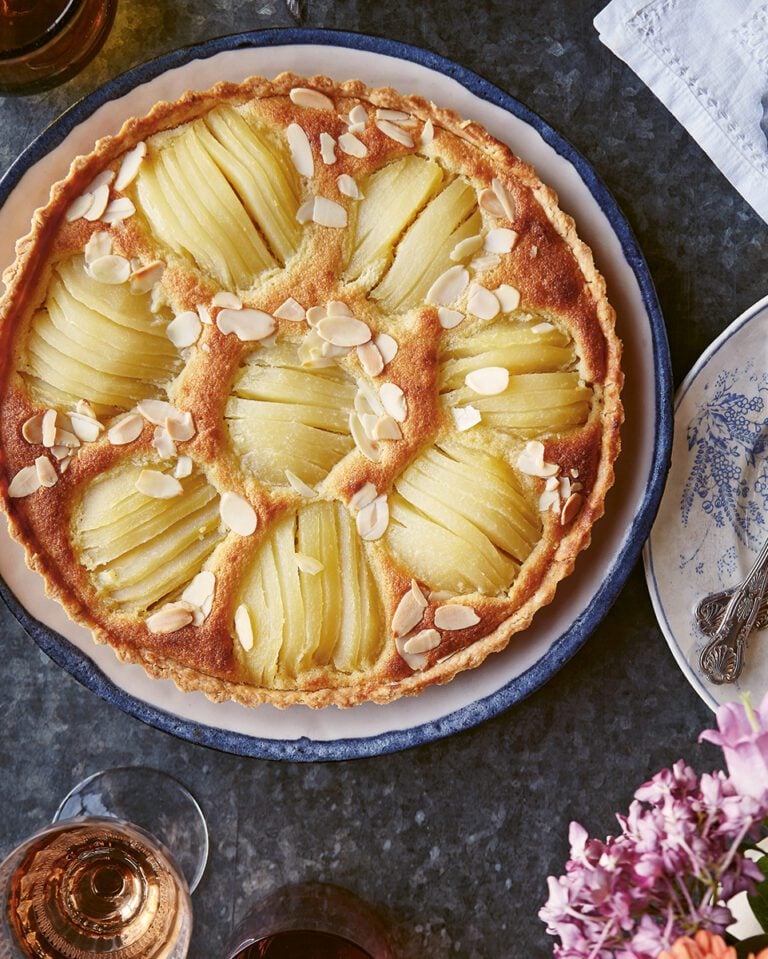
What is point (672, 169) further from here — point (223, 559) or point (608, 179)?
point (223, 559)

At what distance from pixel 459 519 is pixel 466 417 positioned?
0.19m

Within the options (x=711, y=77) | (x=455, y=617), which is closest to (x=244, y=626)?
(x=455, y=617)

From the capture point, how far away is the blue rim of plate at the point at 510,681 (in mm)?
2227

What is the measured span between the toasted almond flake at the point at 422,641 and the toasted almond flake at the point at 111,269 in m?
0.85

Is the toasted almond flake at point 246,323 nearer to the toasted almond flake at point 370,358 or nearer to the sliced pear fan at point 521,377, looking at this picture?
the toasted almond flake at point 370,358

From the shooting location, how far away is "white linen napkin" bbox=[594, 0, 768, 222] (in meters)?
2.38

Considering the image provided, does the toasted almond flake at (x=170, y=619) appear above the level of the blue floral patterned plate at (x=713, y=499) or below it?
below

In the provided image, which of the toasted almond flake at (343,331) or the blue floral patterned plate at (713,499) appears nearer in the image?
the toasted almond flake at (343,331)

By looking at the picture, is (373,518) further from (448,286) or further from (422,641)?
(448,286)

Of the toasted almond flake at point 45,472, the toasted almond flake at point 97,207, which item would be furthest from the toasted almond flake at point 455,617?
the toasted almond flake at point 97,207

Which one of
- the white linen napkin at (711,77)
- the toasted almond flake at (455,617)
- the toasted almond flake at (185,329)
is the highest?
the white linen napkin at (711,77)

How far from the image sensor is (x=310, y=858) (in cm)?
244

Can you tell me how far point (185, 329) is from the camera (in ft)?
6.96

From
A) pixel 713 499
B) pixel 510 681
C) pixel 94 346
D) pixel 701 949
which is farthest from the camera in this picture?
pixel 713 499
